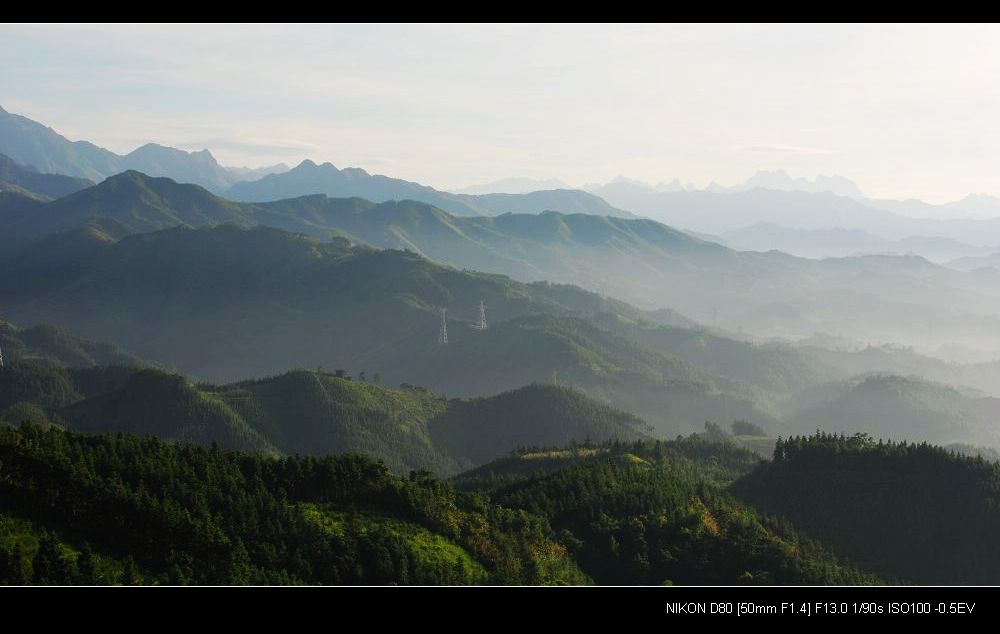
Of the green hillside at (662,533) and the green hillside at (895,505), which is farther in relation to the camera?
the green hillside at (895,505)

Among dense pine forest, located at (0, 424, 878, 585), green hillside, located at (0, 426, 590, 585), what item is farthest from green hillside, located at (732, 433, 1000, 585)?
green hillside, located at (0, 426, 590, 585)

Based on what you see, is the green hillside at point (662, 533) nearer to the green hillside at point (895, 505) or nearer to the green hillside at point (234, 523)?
the green hillside at point (234, 523)

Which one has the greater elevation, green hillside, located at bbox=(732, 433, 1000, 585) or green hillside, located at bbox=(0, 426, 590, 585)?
green hillside, located at bbox=(0, 426, 590, 585)

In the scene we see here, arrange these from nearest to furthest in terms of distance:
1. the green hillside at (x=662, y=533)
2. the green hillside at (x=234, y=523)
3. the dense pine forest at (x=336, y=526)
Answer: the green hillside at (x=234, y=523) < the dense pine forest at (x=336, y=526) < the green hillside at (x=662, y=533)

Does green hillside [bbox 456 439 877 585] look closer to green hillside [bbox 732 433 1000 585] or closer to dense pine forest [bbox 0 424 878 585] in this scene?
dense pine forest [bbox 0 424 878 585]

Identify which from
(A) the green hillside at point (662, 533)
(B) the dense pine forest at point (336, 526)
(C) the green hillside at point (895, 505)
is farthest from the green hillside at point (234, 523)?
(C) the green hillside at point (895, 505)

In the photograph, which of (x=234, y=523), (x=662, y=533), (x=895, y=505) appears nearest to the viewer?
(x=234, y=523)

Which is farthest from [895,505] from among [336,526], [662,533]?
[336,526]

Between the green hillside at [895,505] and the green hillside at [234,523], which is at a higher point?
the green hillside at [234,523]

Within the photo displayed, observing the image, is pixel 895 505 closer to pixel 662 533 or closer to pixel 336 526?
pixel 662 533

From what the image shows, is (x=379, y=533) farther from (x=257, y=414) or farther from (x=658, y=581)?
(x=257, y=414)

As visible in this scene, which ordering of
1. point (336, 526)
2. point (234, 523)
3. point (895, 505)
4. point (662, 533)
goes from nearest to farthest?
Result: point (234, 523) → point (336, 526) → point (662, 533) → point (895, 505)
